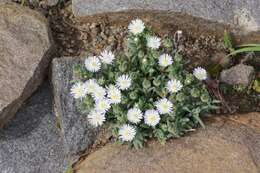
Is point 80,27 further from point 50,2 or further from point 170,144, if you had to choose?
point 170,144

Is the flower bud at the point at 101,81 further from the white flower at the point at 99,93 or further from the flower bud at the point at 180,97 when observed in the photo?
the flower bud at the point at 180,97

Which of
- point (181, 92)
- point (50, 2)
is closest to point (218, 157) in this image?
point (181, 92)

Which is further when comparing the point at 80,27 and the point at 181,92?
the point at 80,27

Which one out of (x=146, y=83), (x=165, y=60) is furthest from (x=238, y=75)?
(x=146, y=83)

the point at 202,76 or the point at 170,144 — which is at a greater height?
the point at 202,76

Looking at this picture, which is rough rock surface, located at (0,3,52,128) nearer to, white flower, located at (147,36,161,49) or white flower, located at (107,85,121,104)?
white flower, located at (107,85,121,104)

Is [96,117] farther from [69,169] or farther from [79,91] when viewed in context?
[69,169]

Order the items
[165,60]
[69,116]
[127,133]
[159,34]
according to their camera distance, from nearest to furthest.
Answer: [127,133] → [165,60] → [69,116] → [159,34]
